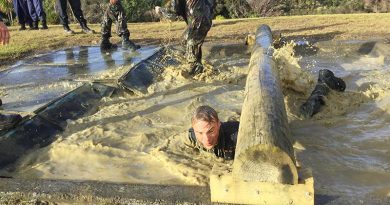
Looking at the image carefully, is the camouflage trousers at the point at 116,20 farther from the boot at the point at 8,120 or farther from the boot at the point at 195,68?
the boot at the point at 8,120

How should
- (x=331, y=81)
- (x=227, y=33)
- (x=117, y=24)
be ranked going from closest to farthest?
(x=331, y=81)
(x=117, y=24)
(x=227, y=33)

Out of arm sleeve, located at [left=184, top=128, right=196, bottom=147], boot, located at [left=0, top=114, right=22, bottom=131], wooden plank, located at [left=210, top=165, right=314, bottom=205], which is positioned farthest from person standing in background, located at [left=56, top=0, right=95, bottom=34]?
wooden plank, located at [left=210, top=165, right=314, bottom=205]

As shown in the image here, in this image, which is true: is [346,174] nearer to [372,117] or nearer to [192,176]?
[192,176]

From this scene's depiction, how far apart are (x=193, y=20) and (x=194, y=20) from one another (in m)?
0.01

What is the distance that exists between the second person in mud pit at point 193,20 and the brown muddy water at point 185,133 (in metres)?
0.26

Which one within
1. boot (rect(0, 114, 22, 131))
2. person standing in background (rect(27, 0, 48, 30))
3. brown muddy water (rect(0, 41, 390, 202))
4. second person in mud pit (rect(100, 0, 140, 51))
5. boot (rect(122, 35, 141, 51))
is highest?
person standing in background (rect(27, 0, 48, 30))

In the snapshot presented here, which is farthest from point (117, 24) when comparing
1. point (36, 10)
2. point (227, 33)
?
point (36, 10)

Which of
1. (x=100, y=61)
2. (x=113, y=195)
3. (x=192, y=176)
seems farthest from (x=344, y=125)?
(x=100, y=61)

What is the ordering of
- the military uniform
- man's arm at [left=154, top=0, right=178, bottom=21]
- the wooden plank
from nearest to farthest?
the wooden plank, the military uniform, man's arm at [left=154, top=0, right=178, bottom=21]

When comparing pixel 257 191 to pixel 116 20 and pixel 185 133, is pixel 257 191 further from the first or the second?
pixel 116 20

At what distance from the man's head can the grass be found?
6.39 metres

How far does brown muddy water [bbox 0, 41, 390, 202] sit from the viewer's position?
166 inches

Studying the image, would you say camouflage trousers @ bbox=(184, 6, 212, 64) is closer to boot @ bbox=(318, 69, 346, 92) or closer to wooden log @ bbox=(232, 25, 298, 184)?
boot @ bbox=(318, 69, 346, 92)

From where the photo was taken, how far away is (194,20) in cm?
747
